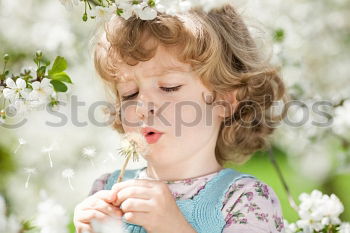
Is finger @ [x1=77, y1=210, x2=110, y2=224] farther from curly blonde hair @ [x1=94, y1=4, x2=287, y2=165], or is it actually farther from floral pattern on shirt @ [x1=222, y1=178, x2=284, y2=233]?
curly blonde hair @ [x1=94, y1=4, x2=287, y2=165]

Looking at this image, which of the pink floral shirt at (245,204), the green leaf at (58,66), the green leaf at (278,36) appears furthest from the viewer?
the green leaf at (278,36)

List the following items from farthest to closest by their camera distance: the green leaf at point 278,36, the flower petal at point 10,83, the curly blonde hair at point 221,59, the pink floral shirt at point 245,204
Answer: the green leaf at point 278,36 < the curly blonde hair at point 221,59 < the pink floral shirt at point 245,204 < the flower petal at point 10,83

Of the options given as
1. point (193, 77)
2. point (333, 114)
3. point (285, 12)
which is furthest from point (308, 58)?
point (193, 77)

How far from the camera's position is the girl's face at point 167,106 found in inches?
86.1

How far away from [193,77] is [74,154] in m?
1.46

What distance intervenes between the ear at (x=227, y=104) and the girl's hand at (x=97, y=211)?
59 centimetres

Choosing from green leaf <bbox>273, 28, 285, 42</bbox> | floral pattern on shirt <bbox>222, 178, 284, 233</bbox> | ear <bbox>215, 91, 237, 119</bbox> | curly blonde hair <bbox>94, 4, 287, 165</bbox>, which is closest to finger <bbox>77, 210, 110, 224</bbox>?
floral pattern on shirt <bbox>222, 178, 284, 233</bbox>

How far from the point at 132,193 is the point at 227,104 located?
2.08 feet

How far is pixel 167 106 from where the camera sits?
7.18 feet

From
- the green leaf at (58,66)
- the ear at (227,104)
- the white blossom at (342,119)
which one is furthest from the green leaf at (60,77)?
the white blossom at (342,119)

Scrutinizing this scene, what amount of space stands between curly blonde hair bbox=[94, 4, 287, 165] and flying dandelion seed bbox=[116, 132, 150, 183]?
25 centimetres

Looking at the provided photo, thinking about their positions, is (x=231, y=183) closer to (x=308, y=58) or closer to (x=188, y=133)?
(x=188, y=133)

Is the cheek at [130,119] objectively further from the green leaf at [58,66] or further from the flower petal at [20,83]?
the flower petal at [20,83]

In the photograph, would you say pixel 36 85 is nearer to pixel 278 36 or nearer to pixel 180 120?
pixel 180 120
